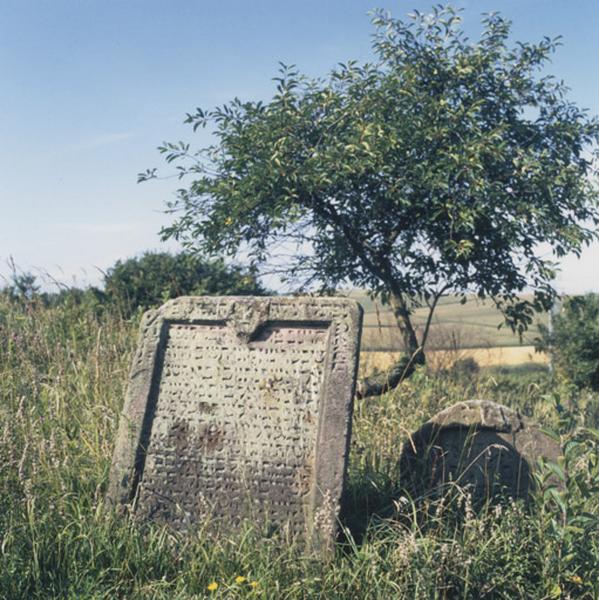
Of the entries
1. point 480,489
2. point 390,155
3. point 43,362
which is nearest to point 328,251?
point 390,155

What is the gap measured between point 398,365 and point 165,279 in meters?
3.80

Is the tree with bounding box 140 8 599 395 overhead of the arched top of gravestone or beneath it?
overhead

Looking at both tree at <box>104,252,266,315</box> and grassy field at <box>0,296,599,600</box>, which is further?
tree at <box>104,252,266,315</box>

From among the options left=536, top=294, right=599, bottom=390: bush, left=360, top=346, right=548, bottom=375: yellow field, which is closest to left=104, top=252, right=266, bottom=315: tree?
left=360, top=346, right=548, bottom=375: yellow field

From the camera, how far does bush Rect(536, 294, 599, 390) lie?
1184 cm

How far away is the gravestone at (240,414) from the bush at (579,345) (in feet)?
27.4

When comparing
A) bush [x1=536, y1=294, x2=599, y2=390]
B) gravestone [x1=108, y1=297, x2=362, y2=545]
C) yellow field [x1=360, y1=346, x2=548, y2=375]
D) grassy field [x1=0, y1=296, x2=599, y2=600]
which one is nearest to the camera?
grassy field [x1=0, y1=296, x2=599, y2=600]

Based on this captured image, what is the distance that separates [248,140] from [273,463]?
4.55 m

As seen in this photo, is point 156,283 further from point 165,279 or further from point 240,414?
point 240,414

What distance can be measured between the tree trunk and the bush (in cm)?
429

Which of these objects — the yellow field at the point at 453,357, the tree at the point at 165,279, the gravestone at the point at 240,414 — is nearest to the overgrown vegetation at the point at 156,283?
the tree at the point at 165,279

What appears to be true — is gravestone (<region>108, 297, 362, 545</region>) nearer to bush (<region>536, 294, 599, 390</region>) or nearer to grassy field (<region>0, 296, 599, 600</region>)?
grassy field (<region>0, 296, 599, 600</region>)

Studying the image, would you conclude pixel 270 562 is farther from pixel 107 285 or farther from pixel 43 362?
pixel 107 285

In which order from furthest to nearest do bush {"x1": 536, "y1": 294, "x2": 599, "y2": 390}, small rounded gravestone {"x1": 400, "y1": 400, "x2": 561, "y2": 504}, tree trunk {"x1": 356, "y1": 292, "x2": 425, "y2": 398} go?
1. bush {"x1": 536, "y1": 294, "x2": 599, "y2": 390}
2. tree trunk {"x1": 356, "y1": 292, "x2": 425, "y2": 398}
3. small rounded gravestone {"x1": 400, "y1": 400, "x2": 561, "y2": 504}
